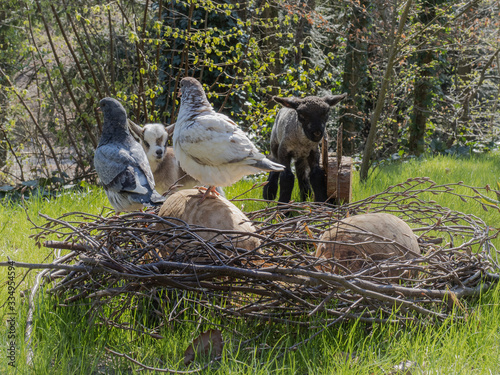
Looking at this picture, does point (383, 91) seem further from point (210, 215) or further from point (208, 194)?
point (210, 215)

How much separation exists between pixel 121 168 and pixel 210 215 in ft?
3.86

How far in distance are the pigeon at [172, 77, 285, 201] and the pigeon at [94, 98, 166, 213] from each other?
440 mm

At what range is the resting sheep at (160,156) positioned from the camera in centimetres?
507

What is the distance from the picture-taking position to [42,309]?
9.95 ft

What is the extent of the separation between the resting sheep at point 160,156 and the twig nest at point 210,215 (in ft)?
3.99

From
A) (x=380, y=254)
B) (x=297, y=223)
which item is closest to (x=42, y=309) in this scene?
(x=297, y=223)

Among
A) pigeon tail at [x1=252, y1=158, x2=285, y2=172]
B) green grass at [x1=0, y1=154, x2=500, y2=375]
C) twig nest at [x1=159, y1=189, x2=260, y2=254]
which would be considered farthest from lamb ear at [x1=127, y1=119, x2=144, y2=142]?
green grass at [x1=0, y1=154, x2=500, y2=375]

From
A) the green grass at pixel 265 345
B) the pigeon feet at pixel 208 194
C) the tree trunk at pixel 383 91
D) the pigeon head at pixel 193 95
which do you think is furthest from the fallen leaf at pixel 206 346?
the tree trunk at pixel 383 91

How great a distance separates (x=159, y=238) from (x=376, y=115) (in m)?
4.68

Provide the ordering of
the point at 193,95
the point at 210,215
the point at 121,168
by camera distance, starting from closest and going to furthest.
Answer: the point at 210,215, the point at 193,95, the point at 121,168

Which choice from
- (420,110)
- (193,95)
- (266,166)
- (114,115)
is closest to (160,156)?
(114,115)

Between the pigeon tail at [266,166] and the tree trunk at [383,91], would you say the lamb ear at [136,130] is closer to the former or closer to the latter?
the pigeon tail at [266,166]

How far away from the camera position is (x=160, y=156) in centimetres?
507

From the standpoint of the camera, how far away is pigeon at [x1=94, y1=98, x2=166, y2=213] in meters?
4.10
